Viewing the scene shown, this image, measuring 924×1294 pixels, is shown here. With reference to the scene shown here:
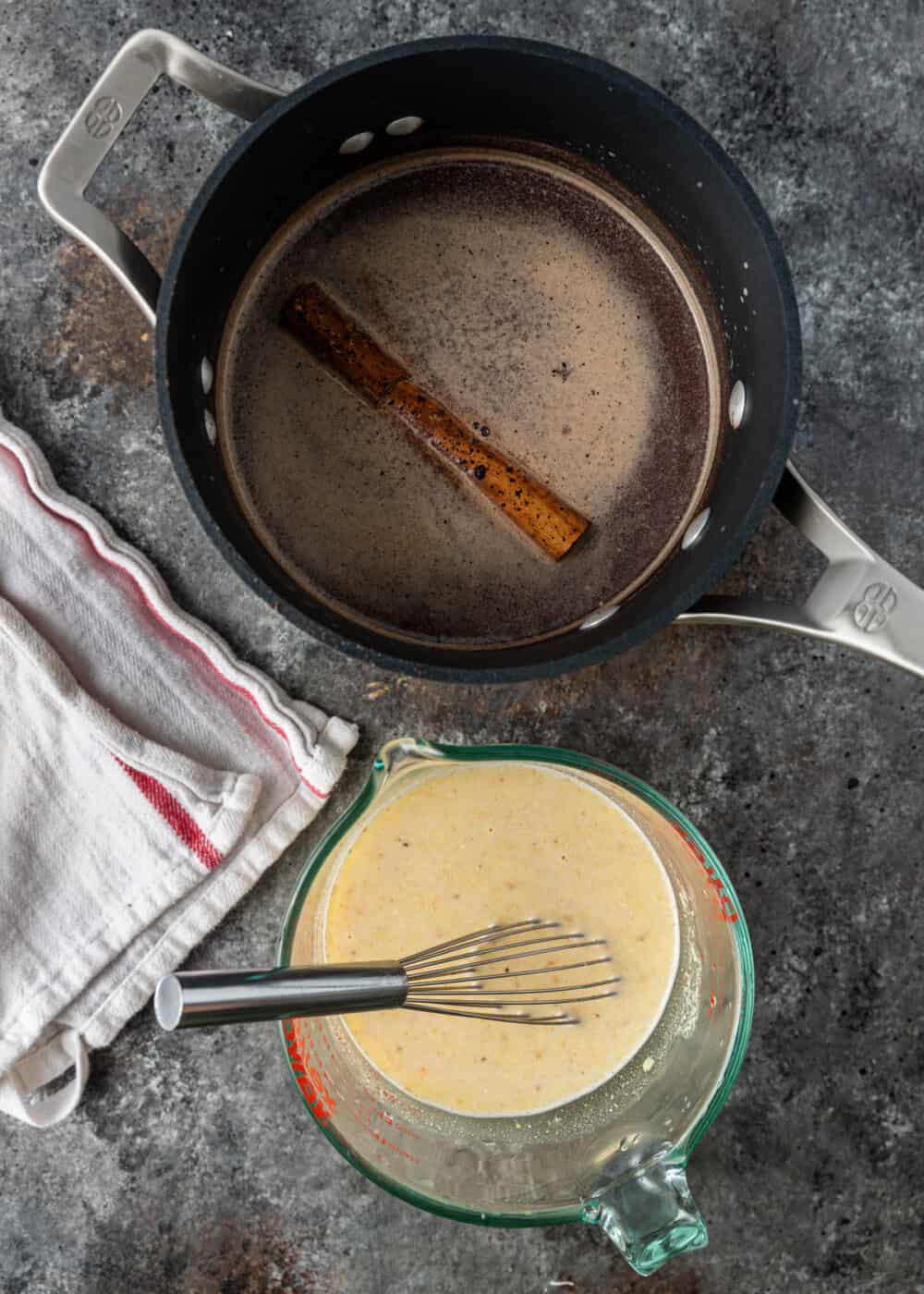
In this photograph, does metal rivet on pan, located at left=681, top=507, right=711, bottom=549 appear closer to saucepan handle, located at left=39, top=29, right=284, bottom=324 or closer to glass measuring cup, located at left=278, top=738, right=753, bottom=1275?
glass measuring cup, located at left=278, top=738, right=753, bottom=1275

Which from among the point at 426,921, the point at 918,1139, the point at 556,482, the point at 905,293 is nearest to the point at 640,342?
the point at 556,482

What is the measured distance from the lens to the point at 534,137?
0.74 m

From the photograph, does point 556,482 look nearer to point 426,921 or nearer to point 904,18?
point 426,921

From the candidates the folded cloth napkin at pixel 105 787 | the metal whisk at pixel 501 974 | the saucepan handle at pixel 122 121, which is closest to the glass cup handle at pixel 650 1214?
the metal whisk at pixel 501 974

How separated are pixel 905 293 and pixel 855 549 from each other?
318 millimetres

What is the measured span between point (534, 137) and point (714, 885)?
51cm

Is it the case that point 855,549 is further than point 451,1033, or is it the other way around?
point 451,1033

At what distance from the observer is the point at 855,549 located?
1.99ft

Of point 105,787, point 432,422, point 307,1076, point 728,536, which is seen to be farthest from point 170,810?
point 728,536

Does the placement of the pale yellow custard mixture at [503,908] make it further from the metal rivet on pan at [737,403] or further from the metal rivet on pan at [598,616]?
the metal rivet on pan at [737,403]

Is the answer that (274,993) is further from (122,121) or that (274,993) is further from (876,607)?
(122,121)

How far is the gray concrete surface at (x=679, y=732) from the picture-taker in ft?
2.67

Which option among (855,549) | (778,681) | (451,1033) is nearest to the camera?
(855,549)

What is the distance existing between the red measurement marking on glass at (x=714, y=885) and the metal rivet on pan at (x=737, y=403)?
268 mm
